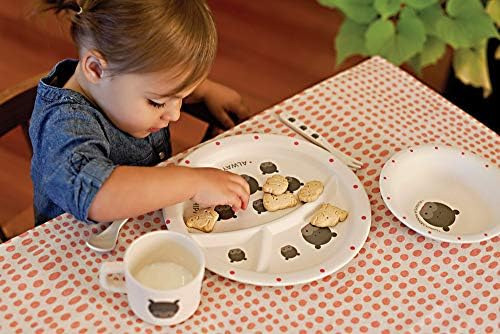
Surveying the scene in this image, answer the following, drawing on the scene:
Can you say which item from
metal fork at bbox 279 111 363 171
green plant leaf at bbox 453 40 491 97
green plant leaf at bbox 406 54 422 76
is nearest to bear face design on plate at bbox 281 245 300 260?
metal fork at bbox 279 111 363 171

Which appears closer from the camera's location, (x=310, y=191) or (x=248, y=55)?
(x=310, y=191)

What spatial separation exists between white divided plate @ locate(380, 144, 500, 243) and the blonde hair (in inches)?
14.1

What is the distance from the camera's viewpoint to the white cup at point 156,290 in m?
0.86

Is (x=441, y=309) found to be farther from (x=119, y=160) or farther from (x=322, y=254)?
(x=119, y=160)

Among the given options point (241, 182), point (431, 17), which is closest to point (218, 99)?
point (241, 182)

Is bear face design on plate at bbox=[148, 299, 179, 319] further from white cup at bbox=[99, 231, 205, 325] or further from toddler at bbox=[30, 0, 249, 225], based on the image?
toddler at bbox=[30, 0, 249, 225]

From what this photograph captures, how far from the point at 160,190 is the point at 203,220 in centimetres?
8

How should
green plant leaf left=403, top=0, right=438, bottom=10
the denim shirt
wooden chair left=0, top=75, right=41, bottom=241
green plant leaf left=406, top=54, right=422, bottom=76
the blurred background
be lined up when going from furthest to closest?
the blurred background < green plant leaf left=406, top=54, right=422, bottom=76 < green plant leaf left=403, top=0, right=438, bottom=10 < wooden chair left=0, top=75, right=41, bottom=241 < the denim shirt

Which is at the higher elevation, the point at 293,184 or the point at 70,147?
the point at 70,147

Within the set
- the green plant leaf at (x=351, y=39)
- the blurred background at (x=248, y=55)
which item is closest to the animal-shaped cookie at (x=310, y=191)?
the green plant leaf at (x=351, y=39)

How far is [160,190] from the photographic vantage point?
39.0 inches

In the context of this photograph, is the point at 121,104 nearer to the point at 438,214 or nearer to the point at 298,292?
the point at 298,292

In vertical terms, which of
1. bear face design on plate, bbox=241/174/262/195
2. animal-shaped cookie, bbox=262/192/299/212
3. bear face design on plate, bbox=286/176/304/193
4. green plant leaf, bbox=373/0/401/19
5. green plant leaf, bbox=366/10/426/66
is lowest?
green plant leaf, bbox=366/10/426/66

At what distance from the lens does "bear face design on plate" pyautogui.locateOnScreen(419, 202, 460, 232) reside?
109cm
